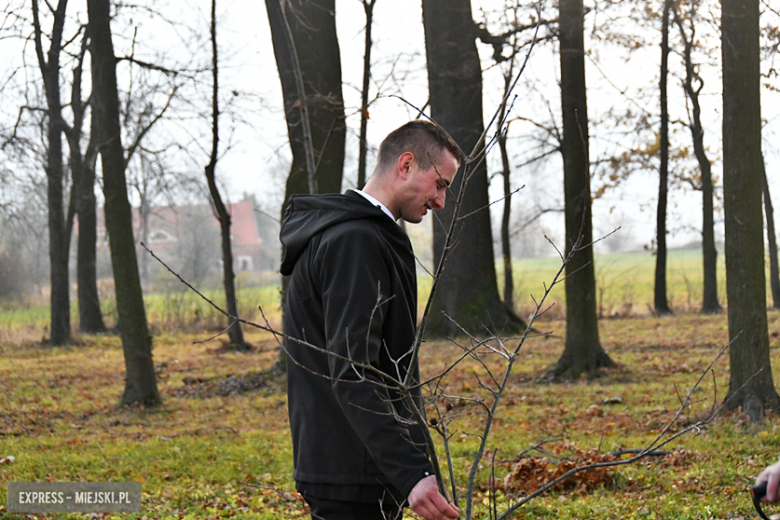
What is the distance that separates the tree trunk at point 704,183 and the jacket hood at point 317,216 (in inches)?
731

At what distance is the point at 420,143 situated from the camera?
244cm

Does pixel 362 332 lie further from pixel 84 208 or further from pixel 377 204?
pixel 84 208

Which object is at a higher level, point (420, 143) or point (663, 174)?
point (663, 174)

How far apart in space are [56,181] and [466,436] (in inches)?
623

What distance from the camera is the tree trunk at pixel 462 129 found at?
1322 centimetres

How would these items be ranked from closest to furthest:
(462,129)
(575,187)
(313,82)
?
(575,187)
(313,82)
(462,129)

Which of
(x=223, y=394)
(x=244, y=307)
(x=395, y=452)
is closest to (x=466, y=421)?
(x=223, y=394)

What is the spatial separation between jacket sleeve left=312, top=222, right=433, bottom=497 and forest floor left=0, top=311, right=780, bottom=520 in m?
0.44

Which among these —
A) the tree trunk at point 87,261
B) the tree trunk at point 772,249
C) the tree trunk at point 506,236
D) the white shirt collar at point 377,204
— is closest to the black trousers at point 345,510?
the white shirt collar at point 377,204

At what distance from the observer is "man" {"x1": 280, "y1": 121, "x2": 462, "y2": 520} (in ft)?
6.90

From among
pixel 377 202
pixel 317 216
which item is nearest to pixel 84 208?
pixel 317 216

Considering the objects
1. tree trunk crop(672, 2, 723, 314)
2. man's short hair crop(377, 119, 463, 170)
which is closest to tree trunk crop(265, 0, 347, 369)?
man's short hair crop(377, 119, 463, 170)

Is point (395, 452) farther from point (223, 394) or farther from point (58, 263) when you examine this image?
point (58, 263)

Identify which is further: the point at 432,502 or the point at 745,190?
the point at 745,190
